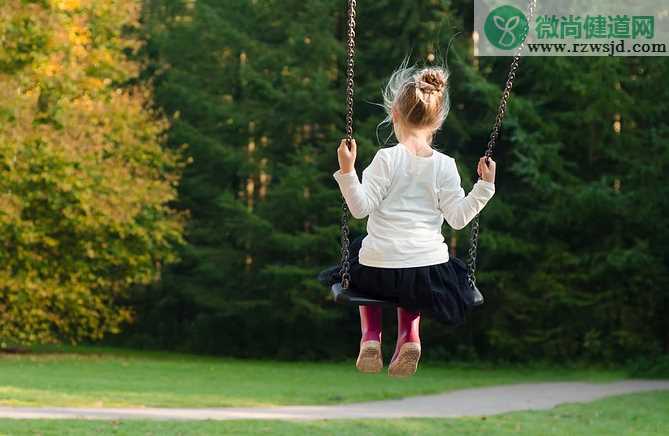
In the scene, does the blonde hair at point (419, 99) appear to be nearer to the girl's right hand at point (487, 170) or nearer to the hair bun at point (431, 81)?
the hair bun at point (431, 81)

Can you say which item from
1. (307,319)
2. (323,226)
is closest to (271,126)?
(323,226)

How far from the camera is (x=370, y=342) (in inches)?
201

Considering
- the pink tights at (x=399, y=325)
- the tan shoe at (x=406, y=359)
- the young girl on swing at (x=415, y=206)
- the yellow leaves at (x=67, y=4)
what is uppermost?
the yellow leaves at (x=67, y=4)

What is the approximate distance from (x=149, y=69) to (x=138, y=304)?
18.4 ft

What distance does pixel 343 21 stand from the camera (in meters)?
24.3

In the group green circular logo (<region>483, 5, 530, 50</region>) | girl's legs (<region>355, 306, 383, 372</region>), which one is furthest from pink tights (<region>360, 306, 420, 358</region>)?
green circular logo (<region>483, 5, 530, 50</region>)

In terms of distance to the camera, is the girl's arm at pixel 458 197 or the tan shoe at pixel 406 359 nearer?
the girl's arm at pixel 458 197

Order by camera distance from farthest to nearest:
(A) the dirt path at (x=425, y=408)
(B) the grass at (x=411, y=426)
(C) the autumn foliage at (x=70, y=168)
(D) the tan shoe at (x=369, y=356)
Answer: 1. (C) the autumn foliage at (x=70, y=168)
2. (A) the dirt path at (x=425, y=408)
3. (B) the grass at (x=411, y=426)
4. (D) the tan shoe at (x=369, y=356)

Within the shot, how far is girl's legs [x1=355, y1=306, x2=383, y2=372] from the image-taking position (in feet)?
16.6

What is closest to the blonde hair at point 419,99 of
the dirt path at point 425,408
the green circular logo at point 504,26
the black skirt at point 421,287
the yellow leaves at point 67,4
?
the black skirt at point 421,287

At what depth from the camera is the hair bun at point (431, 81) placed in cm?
488

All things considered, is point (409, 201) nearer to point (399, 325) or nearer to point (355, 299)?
point (355, 299)

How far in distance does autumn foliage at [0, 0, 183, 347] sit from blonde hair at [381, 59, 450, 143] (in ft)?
57.8

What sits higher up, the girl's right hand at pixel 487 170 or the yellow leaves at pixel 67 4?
the yellow leaves at pixel 67 4
